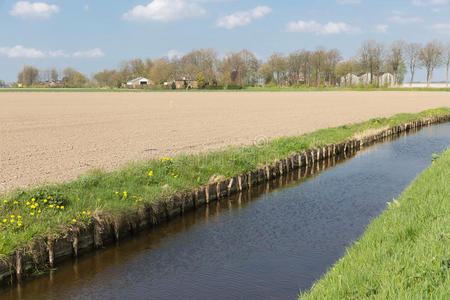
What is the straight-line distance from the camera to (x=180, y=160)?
1580 centimetres

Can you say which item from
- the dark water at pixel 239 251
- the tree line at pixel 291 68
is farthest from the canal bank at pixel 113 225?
the tree line at pixel 291 68

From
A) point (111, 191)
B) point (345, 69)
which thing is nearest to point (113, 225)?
point (111, 191)

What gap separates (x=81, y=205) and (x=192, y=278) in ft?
11.6

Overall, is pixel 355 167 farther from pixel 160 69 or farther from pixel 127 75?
pixel 127 75

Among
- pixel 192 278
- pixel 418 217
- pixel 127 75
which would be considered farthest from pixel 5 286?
pixel 127 75

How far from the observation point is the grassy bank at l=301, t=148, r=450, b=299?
5762mm

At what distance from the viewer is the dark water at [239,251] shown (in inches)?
345

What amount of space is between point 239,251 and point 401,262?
4.65 m

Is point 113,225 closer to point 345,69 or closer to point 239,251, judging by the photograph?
point 239,251

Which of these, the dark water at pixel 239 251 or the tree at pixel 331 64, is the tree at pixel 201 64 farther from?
the dark water at pixel 239 251

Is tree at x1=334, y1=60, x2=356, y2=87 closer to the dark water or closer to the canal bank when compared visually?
the canal bank

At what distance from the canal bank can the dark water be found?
0.29 metres

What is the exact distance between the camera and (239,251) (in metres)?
10.6

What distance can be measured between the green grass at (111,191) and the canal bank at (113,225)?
168 mm
